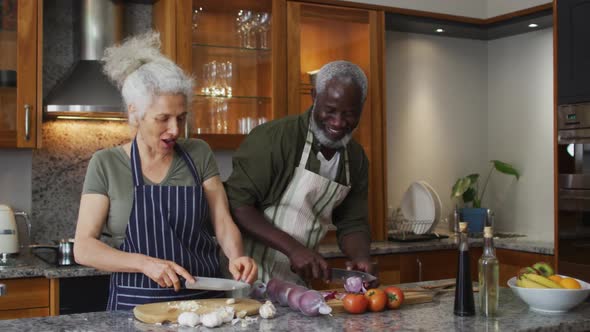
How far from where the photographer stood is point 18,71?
3.45 m

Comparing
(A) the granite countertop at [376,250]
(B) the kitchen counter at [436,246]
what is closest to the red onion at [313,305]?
(A) the granite countertop at [376,250]

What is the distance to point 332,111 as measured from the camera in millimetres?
2443

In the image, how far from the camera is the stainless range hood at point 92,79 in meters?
3.52

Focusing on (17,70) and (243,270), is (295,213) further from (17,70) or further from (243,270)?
(17,70)

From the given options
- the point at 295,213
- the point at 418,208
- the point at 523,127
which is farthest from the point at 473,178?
the point at 295,213

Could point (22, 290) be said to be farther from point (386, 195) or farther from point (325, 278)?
point (386, 195)

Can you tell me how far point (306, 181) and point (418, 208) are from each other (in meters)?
1.95

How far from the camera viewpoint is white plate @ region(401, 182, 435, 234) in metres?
4.27

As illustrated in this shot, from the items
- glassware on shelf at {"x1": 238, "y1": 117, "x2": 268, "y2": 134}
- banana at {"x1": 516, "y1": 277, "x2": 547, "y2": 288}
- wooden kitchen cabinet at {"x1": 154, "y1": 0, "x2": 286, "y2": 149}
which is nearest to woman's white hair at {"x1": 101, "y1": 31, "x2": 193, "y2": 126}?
banana at {"x1": 516, "y1": 277, "x2": 547, "y2": 288}

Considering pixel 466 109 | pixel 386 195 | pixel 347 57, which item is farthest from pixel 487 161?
pixel 347 57

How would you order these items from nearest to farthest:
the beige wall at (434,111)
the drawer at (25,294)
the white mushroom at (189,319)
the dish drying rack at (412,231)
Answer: the white mushroom at (189,319) → the drawer at (25,294) → the dish drying rack at (412,231) → the beige wall at (434,111)

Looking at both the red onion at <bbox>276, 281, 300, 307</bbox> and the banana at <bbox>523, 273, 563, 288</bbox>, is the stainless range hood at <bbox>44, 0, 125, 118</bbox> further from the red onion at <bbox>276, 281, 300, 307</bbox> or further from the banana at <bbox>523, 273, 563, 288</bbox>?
the banana at <bbox>523, 273, 563, 288</bbox>

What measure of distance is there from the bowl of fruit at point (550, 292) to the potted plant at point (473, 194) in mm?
2393

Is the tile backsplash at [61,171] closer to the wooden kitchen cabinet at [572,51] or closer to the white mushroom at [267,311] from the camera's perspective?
the white mushroom at [267,311]
